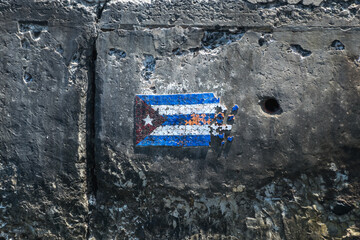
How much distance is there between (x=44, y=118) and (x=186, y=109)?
2.63 ft

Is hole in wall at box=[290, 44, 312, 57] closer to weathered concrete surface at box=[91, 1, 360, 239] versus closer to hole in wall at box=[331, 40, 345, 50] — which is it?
weathered concrete surface at box=[91, 1, 360, 239]

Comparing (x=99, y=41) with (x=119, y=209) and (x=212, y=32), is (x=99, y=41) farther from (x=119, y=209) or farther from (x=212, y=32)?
(x=119, y=209)

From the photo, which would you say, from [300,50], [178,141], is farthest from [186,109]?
[300,50]

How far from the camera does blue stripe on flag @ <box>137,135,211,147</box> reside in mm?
1675

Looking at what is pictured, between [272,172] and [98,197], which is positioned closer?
[272,172]

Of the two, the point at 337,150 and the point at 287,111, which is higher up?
the point at 287,111

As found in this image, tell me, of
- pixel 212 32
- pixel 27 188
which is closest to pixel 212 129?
pixel 212 32

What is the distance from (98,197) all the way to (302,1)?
5.05 ft

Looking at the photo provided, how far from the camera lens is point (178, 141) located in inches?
66.3

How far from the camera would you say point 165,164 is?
171cm

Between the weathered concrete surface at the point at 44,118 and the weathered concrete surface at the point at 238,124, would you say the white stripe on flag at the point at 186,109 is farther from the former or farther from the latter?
the weathered concrete surface at the point at 44,118

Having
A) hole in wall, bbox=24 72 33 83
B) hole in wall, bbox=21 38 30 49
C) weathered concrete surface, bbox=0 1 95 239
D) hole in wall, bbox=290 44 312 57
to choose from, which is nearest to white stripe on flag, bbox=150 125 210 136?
weathered concrete surface, bbox=0 1 95 239

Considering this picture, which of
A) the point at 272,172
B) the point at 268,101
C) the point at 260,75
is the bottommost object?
the point at 272,172

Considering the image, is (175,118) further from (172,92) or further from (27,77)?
(27,77)
